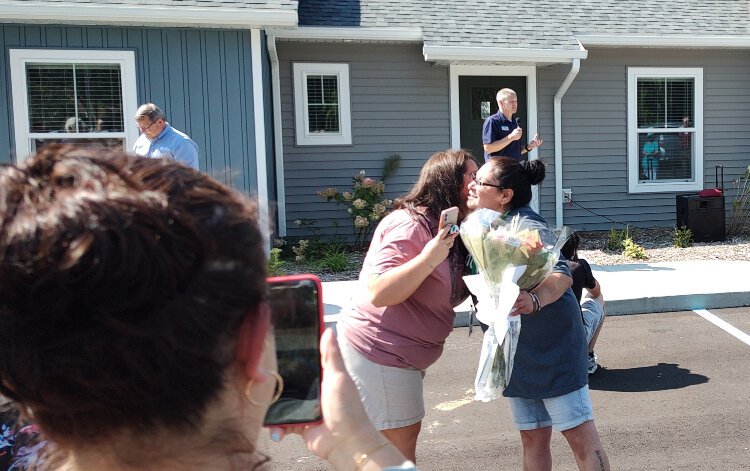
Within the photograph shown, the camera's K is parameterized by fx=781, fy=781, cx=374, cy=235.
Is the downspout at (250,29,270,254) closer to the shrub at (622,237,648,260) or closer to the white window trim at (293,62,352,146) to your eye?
the white window trim at (293,62,352,146)

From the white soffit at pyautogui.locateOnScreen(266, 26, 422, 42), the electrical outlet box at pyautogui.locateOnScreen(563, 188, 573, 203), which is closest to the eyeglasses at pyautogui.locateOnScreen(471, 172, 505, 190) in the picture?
the white soffit at pyautogui.locateOnScreen(266, 26, 422, 42)

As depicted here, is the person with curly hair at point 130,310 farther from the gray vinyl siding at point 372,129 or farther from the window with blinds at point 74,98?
the gray vinyl siding at point 372,129

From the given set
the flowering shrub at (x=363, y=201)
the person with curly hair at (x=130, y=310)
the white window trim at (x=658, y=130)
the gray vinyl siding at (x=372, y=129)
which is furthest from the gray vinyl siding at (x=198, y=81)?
the person with curly hair at (x=130, y=310)

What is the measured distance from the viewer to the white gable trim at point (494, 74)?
12.3 m

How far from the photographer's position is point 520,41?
483 inches

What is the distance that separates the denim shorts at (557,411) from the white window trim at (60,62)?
7.51m

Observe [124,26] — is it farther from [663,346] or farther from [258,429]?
[258,429]

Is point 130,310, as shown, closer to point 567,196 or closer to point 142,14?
point 142,14

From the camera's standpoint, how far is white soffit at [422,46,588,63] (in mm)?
11680

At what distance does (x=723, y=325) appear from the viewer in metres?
7.51

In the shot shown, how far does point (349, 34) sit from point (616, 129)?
4.90 m

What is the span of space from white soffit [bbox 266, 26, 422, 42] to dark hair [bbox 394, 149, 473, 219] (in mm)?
8266

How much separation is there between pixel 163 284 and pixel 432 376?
5.41 metres

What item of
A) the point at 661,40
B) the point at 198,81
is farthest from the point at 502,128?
the point at 661,40
